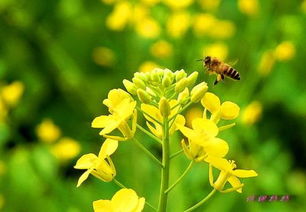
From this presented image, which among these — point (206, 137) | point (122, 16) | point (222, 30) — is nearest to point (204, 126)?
point (206, 137)

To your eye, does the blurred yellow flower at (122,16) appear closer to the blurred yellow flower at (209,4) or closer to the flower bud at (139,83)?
the blurred yellow flower at (209,4)

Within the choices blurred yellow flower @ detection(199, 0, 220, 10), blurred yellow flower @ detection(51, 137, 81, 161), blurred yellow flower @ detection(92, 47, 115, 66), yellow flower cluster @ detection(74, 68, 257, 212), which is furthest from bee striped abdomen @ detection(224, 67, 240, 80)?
blurred yellow flower @ detection(92, 47, 115, 66)

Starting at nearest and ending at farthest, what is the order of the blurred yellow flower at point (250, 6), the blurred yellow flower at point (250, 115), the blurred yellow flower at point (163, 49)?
1. the blurred yellow flower at point (250, 115)
2. the blurred yellow flower at point (163, 49)
3. the blurred yellow flower at point (250, 6)

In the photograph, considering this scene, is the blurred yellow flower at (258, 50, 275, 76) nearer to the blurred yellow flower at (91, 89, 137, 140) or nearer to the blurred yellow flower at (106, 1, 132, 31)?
the blurred yellow flower at (106, 1, 132, 31)

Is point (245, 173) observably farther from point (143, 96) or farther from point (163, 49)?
point (163, 49)

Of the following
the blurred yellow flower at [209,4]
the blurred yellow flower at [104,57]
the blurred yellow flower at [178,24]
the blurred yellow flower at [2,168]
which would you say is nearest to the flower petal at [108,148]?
the blurred yellow flower at [2,168]

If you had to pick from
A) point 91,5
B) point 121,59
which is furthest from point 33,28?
point 121,59
